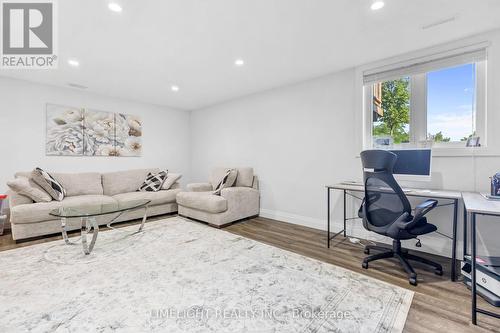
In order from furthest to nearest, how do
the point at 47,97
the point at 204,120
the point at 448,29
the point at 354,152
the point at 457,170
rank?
the point at 204,120, the point at 47,97, the point at 354,152, the point at 457,170, the point at 448,29

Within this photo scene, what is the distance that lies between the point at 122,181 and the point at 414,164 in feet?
14.9

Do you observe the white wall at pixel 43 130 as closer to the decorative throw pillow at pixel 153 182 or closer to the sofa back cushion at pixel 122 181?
the sofa back cushion at pixel 122 181

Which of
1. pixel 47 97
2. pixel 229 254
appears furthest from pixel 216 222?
pixel 47 97

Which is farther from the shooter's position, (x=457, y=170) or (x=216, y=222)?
(x=216, y=222)

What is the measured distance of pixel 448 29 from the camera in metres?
2.26

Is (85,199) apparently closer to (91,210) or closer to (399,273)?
(91,210)

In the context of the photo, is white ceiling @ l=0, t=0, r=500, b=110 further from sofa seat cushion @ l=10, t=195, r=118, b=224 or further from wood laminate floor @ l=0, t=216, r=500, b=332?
wood laminate floor @ l=0, t=216, r=500, b=332

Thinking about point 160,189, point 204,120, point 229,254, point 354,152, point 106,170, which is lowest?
point 229,254

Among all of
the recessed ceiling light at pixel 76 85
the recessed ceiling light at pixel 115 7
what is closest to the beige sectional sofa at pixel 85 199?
the recessed ceiling light at pixel 76 85

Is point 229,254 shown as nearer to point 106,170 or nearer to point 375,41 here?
point 375,41

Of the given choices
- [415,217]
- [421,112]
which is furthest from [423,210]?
[421,112]

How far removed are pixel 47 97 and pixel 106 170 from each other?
150 cm

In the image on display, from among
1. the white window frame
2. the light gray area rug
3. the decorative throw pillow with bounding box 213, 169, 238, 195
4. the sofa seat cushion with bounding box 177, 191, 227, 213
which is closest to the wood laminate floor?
the light gray area rug

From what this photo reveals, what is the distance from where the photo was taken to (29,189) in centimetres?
304
